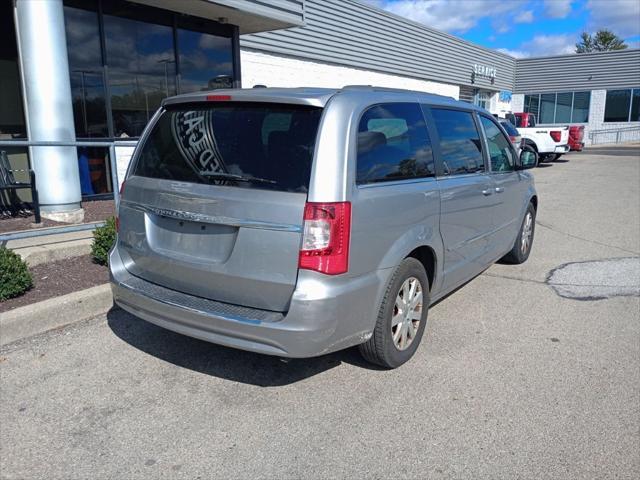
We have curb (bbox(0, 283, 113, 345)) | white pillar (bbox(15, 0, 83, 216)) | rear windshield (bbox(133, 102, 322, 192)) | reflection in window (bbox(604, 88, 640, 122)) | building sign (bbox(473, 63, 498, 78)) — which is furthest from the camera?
reflection in window (bbox(604, 88, 640, 122))

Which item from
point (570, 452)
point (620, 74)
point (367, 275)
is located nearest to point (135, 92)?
point (367, 275)

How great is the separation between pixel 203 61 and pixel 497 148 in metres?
7.18

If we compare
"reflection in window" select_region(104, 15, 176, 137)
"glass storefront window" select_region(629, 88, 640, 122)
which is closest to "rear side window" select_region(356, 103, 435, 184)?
"reflection in window" select_region(104, 15, 176, 137)

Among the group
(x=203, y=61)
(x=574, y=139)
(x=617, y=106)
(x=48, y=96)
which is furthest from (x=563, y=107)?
(x=48, y=96)

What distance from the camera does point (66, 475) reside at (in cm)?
264

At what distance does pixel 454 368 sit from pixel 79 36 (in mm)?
7760

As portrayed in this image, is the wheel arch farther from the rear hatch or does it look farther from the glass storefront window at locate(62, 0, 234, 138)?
the glass storefront window at locate(62, 0, 234, 138)

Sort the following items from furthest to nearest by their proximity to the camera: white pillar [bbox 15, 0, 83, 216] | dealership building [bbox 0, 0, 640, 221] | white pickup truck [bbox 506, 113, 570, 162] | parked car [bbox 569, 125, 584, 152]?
1. parked car [bbox 569, 125, 584, 152]
2. white pickup truck [bbox 506, 113, 570, 162]
3. dealership building [bbox 0, 0, 640, 221]
4. white pillar [bbox 15, 0, 83, 216]

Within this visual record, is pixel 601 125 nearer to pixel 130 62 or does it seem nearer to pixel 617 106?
pixel 617 106

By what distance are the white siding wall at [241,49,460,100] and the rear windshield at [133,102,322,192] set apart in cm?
986

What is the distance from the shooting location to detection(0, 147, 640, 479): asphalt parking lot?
9.05 ft

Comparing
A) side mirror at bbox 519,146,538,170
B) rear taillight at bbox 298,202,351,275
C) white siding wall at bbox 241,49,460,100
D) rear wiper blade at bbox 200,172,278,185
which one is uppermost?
white siding wall at bbox 241,49,460,100

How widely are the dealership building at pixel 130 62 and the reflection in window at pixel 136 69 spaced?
2 centimetres

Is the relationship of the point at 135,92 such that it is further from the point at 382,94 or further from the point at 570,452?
the point at 570,452
